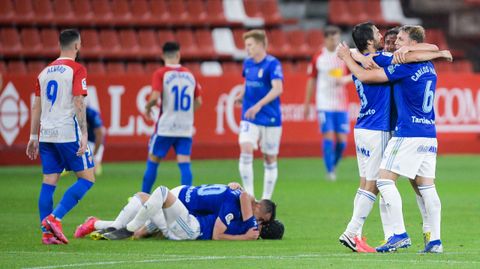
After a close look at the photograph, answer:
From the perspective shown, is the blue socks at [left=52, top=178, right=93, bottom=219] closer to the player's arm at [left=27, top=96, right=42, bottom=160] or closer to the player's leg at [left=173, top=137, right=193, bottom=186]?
the player's arm at [left=27, top=96, right=42, bottom=160]

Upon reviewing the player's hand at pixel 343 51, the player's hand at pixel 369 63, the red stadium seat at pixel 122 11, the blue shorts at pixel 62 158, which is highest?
the red stadium seat at pixel 122 11

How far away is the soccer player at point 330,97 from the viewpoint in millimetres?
20906

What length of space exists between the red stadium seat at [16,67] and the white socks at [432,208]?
1505cm

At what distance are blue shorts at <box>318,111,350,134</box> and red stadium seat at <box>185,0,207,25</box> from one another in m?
7.41

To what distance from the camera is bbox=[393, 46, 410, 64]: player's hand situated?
34.0ft

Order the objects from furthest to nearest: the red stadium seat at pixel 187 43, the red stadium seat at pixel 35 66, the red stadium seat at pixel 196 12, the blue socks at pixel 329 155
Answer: the red stadium seat at pixel 196 12
the red stadium seat at pixel 187 43
the red stadium seat at pixel 35 66
the blue socks at pixel 329 155

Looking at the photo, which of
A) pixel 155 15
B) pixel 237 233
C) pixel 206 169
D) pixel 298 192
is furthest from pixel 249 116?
pixel 155 15

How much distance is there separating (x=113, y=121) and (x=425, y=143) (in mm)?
13739

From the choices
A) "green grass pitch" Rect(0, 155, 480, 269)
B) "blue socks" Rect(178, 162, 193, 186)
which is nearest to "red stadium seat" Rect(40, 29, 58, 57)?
"green grass pitch" Rect(0, 155, 480, 269)

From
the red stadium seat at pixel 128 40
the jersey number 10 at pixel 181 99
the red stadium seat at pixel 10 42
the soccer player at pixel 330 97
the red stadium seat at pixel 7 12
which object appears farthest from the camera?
the red stadium seat at pixel 128 40

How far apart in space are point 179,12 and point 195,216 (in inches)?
649

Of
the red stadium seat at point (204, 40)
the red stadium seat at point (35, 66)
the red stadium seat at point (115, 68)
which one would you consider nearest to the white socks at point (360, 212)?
the red stadium seat at point (35, 66)

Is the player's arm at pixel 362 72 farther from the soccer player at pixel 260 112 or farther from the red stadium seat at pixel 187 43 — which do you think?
the red stadium seat at pixel 187 43

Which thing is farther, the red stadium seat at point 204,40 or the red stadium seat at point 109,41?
the red stadium seat at point 204,40
